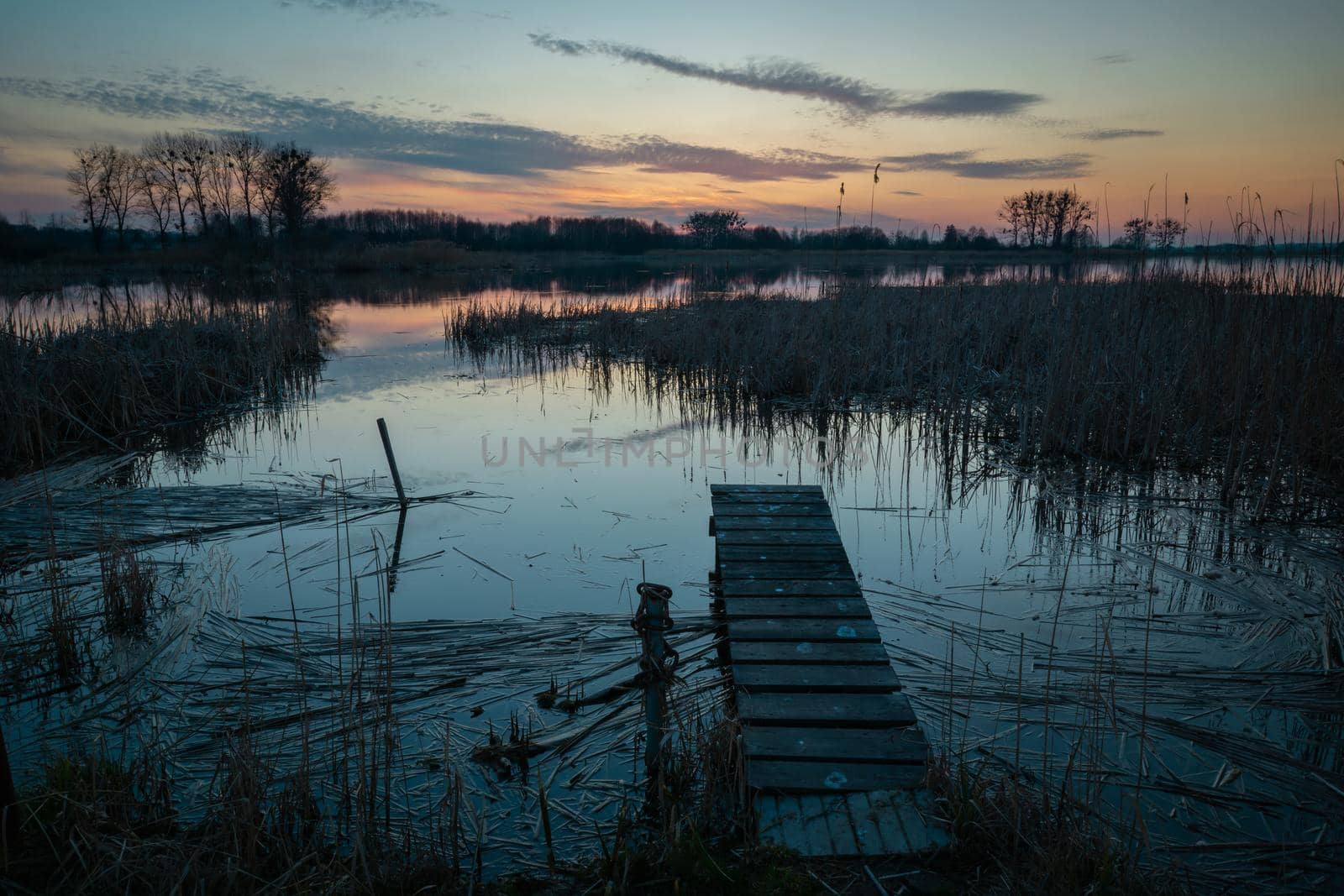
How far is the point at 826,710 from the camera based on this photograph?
303 centimetres

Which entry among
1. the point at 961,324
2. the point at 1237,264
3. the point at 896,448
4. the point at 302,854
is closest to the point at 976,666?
the point at 302,854

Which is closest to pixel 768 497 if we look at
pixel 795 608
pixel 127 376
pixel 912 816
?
pixel 795 608

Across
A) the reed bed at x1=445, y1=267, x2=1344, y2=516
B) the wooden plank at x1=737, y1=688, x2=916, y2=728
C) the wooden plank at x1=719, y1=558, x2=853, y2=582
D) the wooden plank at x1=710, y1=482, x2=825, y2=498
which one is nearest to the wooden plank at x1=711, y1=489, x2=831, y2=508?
the wooden plank at x1=710, y1=482, x2=825, y2=498

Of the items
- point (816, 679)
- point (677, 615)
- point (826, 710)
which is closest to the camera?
point (826, 710)

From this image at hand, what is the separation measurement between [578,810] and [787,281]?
27.3 metres

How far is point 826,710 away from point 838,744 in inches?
7.9

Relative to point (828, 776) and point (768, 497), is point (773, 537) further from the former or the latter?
point (828, 776)

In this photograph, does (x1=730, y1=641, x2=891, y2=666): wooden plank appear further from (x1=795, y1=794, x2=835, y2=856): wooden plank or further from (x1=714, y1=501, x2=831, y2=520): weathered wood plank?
(x1=714, y1=501, x2=831, y2=520): weathered wood plank

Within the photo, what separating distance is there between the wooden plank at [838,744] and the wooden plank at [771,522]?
6.49 feet

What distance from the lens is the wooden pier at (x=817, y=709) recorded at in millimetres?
2479

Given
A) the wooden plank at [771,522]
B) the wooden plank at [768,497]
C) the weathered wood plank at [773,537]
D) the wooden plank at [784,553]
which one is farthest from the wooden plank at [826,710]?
the wooden plank at [768,497]

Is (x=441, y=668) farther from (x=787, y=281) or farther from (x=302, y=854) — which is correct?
(x=787, y=281)

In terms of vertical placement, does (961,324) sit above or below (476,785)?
above

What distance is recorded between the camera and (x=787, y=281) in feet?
93.5
